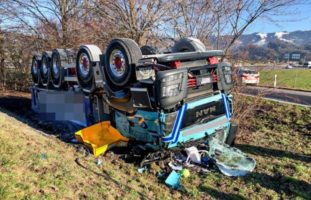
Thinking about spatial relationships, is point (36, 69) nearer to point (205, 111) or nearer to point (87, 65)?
point (87, 65)

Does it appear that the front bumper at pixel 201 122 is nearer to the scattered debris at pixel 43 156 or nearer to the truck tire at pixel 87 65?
the scattered debris at pixel 43 156

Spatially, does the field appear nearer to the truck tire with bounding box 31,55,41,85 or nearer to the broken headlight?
the broken headlight

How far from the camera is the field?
3.57 metres

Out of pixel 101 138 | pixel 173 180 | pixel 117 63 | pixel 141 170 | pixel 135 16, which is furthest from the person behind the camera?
pixel 135 16

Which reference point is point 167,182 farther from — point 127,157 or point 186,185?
point 127,157

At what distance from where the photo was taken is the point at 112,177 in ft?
14.5

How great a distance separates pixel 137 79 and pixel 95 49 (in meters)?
1.37

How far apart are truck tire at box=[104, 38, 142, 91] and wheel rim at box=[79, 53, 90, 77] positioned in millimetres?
678

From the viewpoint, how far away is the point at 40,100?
8094 millimetres

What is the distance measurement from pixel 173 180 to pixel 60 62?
12.0 ft

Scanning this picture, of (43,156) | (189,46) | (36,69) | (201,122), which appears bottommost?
(43,156)

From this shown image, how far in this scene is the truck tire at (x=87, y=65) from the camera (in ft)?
18.8

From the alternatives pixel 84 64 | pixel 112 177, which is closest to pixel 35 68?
pixel 84 64

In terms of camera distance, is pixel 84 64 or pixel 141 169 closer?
pixel 141 169
